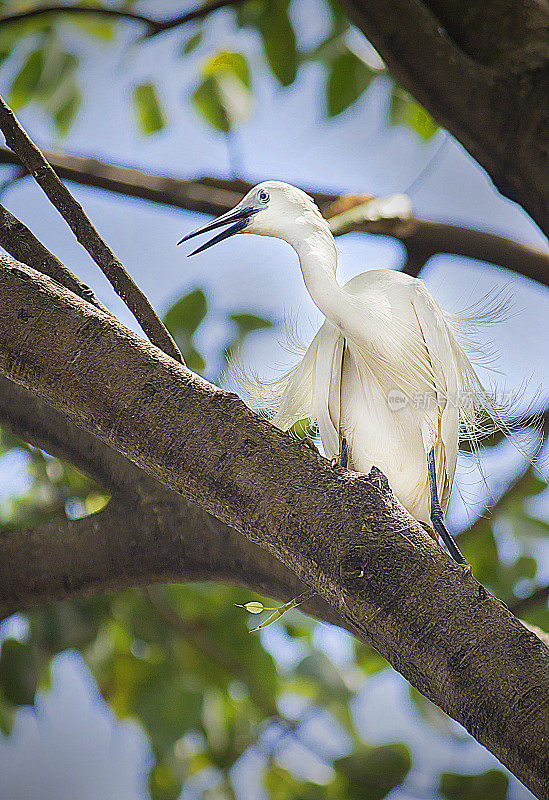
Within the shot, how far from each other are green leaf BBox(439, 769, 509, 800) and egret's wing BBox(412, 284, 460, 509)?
520 mm

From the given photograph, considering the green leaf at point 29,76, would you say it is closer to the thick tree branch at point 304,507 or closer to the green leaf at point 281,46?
the green leaf at point 281,46

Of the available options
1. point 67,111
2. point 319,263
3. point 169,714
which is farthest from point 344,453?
point 67,111

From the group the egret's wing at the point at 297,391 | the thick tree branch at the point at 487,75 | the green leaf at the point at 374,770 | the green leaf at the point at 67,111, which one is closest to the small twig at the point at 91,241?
the egret's wing at the point at 297,391

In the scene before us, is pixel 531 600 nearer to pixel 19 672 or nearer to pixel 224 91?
pixel 19 672

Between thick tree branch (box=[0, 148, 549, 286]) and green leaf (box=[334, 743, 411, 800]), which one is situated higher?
thick tree branch (box=[0, 148, 549, 286])

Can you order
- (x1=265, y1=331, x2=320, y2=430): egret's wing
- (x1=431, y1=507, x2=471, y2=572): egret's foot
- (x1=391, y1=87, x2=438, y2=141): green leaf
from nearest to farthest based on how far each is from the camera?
(x1=431, y1=507, x2=471, y2=572): egret's foot < (x1=265, y1=331, x2=320, y2=430): egret's wing < (x1=391, y1=87, x2=438, y2=141): green leaf

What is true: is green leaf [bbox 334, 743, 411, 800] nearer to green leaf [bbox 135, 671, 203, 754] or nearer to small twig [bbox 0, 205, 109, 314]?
green leaf [bbox 135, 671, 203, 754]

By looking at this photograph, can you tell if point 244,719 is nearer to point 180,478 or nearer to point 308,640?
point 308,640

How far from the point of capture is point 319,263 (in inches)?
16.8

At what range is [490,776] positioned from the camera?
32.9 inches

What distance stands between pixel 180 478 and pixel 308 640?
2.48ft

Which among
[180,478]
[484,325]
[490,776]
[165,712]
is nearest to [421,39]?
[484,325]

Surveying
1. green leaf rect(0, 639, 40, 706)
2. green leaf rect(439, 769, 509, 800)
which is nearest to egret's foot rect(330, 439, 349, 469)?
green leaf rect(0, 639, 40, 706)

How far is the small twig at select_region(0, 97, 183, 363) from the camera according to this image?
413 millimetres
